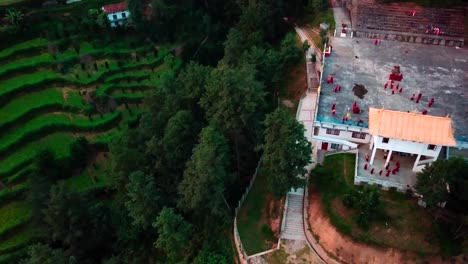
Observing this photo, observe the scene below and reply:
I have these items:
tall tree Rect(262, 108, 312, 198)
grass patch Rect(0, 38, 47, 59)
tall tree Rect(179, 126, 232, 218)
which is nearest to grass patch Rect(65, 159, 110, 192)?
tall tree Rect(179, 126, 232, 218)

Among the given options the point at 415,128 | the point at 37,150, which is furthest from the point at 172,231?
the point at 37,150

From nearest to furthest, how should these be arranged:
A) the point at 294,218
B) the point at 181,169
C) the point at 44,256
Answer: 1. the point at 44,256
2. the point at 294,218
3. the point at 181,169

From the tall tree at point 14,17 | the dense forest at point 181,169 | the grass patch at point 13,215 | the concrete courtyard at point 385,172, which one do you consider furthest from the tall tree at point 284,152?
the tall tree at point 14,17

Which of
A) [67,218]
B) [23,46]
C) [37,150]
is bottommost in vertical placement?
[67,218]

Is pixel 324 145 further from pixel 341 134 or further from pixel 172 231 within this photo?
pixel 172 231

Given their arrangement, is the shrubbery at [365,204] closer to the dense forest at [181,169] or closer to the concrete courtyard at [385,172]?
the concrete courtyard at [385,172]

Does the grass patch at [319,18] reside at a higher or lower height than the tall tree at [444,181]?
higher

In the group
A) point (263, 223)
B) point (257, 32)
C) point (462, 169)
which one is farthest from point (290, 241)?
point (257, 32)
